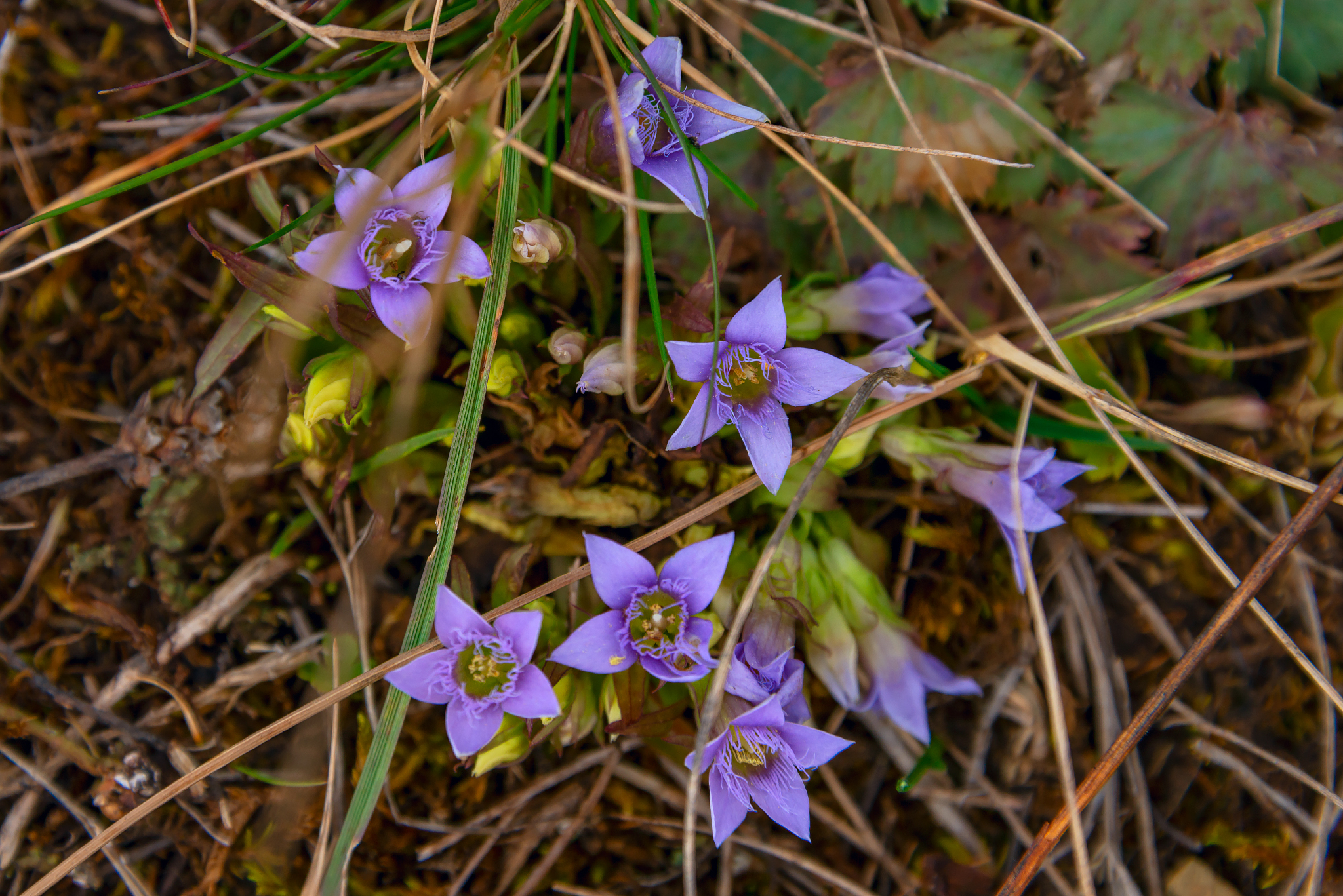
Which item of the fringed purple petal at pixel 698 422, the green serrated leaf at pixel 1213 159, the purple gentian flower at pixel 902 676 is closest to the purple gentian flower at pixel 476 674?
the fringed purple petal at pixel 698 422

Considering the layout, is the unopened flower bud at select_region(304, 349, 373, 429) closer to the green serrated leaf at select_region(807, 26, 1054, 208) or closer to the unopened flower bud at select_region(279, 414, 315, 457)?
the unopened flower bud at select_region(279, 414, 315, 457)

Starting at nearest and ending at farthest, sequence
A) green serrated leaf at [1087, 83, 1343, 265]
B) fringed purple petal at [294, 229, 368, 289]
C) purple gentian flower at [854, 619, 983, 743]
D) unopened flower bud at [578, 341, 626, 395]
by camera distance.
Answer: fringed purple petal at [294, 229, 368, 289] → unopened flower bud at [578, 341, 626, 395] → purple gentian flower at [854, 619, 983, 743] → green serrated leaf at [1087, 83, 1343, 265]

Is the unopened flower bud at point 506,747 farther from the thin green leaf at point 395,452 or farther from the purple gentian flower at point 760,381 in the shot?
the purple gentian flower at point 760,381

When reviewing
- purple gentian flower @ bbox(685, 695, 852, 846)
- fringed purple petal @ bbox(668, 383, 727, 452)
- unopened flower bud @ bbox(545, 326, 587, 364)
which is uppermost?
fringed purple petal @ bbox(668, 383, 727, 452)

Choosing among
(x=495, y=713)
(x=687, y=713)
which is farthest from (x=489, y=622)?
(x=687, y=713)

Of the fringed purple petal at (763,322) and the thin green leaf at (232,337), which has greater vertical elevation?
the fringed purple petal at (763,322)

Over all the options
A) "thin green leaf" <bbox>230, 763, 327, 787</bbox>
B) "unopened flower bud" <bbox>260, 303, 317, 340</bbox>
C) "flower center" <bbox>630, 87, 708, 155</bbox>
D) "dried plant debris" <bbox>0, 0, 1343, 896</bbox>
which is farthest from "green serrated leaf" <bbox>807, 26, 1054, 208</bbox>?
"thin green leaf" <bbox>230, 763, 327, 787</bbox>

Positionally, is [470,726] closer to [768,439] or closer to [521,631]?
[521,631]
